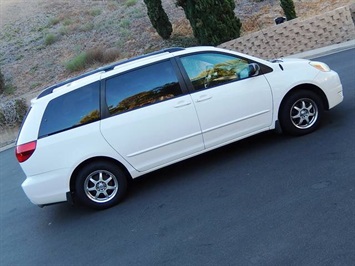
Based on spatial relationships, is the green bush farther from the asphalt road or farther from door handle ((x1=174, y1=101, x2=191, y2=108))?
door handle ((x1=174, y1=101, x2=191, y2=108))

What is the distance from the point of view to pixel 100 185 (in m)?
5.64

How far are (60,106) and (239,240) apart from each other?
9.68 ft

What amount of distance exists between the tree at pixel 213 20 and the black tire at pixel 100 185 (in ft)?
37.0

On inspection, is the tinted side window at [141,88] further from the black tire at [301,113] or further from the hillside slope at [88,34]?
the hillside slope at [88,34]

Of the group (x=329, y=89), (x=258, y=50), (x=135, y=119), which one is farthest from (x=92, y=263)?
(x=258, y=50)

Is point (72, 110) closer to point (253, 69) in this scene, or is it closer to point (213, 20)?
point (253, 69)

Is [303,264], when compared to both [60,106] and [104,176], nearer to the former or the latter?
[104,176]

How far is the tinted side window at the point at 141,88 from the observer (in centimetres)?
564

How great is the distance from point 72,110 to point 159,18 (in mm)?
13767

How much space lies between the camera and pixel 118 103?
18.5 ft

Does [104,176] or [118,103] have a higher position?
[118,103]

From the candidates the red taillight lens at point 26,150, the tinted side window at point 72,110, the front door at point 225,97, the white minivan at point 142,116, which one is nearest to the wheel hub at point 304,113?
the white minivan at point 142,116

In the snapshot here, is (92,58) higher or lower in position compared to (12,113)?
higher

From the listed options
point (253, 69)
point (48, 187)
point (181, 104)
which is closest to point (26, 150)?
point (48, 187)
